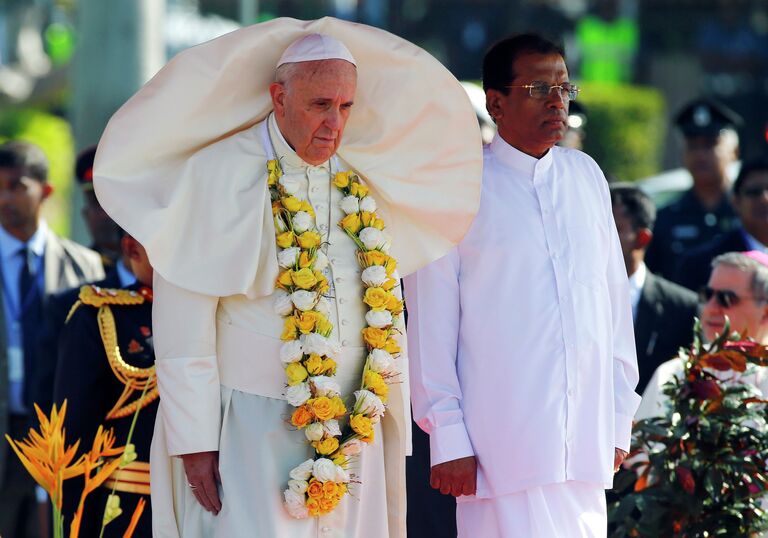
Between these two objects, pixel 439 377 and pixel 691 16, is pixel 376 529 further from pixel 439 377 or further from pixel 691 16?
pixel 691 16

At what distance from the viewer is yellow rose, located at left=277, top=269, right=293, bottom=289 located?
4652mm

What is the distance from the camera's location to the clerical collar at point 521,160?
17.1ft

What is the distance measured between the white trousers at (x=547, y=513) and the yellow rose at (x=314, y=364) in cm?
83

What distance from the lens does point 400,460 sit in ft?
16.0

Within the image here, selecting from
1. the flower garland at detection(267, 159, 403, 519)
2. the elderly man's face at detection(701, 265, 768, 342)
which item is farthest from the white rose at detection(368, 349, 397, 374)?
the elderly man's face at detection(701, 265, 768, 342)

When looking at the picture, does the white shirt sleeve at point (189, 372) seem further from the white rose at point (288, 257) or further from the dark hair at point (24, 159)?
the dark hair at point (24, 159)

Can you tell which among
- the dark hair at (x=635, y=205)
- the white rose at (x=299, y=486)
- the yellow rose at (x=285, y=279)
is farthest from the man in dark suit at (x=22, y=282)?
the white rose at (x=299, y=486)

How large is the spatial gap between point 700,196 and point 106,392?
5109 mm

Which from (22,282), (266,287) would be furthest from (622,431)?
(22,282)

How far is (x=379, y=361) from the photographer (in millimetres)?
4688

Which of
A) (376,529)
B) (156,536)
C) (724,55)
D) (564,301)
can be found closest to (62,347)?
(156,536)

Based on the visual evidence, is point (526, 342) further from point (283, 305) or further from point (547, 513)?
point (283, 305)

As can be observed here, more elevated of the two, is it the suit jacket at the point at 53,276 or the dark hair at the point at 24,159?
the dark hair at the point at 24,159

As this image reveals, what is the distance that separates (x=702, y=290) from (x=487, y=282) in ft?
6.41
